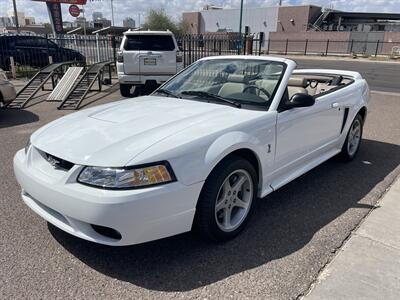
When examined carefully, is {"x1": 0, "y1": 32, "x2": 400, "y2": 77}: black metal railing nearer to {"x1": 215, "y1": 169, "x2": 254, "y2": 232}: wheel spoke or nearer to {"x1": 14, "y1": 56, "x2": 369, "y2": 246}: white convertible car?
{"x1": 14, "y1": 56, "x2": 369, "y2": 246}: white convertible car

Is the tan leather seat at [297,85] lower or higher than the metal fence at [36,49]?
higher

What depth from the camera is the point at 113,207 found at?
7.47ft

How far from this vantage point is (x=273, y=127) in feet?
10.6

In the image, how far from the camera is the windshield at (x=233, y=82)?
3.50 meters

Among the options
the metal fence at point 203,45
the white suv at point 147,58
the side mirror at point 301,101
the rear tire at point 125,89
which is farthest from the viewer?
the metal fence at point 203,45

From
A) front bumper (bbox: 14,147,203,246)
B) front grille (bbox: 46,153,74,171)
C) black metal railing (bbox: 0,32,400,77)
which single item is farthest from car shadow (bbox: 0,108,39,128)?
black metal railing (bbox: 0,32,400,77)

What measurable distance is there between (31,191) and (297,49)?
51.3m

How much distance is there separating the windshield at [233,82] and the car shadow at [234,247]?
1.14 m

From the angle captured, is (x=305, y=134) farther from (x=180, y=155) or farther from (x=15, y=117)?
(x=15, y=117)

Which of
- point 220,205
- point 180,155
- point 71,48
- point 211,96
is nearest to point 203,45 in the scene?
point 71,48

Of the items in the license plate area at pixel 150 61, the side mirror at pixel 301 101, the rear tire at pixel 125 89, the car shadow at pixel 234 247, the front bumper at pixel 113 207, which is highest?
the side mirror at pixel 301 101

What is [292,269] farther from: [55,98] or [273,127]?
[55,98]

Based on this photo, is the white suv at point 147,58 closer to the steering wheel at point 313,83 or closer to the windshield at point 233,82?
the steering wheel at point 313,83

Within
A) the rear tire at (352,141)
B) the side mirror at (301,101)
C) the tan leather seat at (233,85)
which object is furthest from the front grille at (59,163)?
the rear tire at (352,141)
